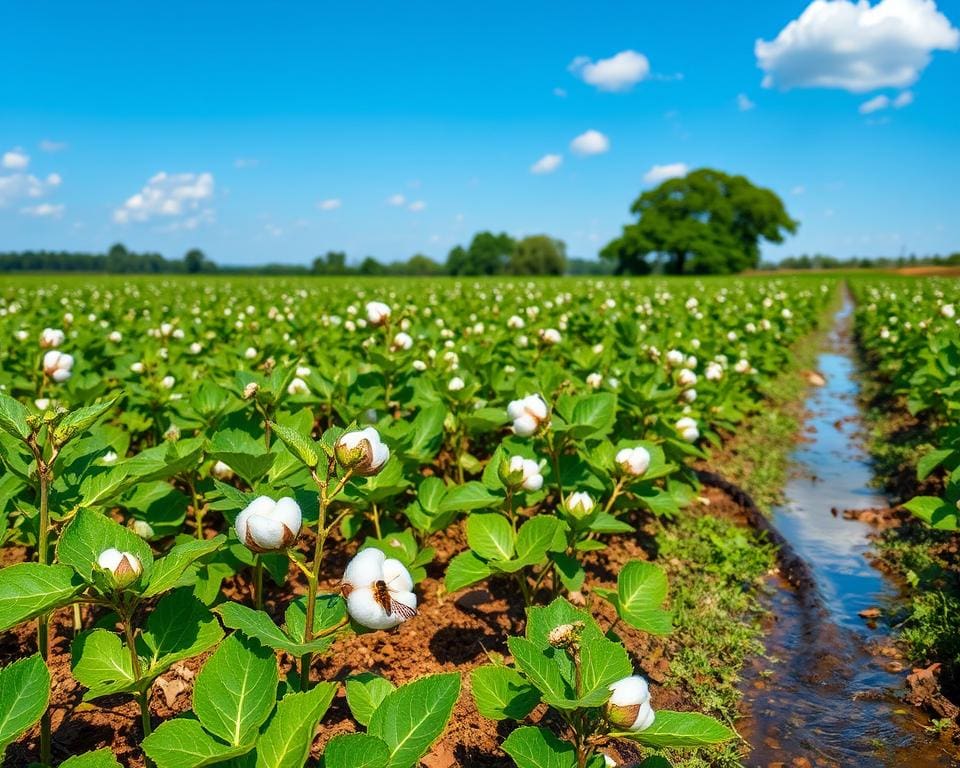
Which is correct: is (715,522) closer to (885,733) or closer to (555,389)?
(555,389)

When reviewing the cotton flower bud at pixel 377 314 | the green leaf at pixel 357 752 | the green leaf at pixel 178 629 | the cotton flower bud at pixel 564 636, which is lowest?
the green leaf at pixel 357 752

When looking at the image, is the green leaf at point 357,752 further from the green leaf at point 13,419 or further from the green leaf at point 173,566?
the green leaf at point 13,419

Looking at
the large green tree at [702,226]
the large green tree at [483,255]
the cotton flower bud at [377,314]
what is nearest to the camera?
the cotton flower bud at [377,314]

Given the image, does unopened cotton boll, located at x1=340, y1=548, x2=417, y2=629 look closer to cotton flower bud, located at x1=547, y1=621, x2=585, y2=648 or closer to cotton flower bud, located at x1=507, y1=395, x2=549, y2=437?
cotton flower bud, located at x1=547, y1=621, x2=585, y2=648

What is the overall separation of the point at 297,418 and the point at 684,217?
2284 inches

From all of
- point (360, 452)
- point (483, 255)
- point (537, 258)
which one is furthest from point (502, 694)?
point (483, 255)

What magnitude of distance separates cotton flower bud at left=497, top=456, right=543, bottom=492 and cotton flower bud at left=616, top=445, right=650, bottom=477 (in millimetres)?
415

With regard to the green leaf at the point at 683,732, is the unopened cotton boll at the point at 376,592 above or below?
above

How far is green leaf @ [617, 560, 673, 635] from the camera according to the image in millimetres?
1812

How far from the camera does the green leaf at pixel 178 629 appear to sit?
143cm

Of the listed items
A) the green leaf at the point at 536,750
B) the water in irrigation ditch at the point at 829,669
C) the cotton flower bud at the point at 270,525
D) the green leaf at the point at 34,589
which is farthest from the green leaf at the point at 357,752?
the water in irrigation ditch at the point at 829,669

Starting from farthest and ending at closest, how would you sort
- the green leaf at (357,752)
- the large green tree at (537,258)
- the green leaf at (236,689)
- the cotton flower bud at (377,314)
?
the large green tree at (537,258) → the cotton flower bud at (377,314) → the green leaf at (236,689) → the green leaf at (357,752)

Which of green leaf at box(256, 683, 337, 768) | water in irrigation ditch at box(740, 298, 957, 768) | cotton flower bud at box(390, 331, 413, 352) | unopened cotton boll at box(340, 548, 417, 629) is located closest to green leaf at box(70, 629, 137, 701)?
green leaf at box(256, 683, 337, 768)

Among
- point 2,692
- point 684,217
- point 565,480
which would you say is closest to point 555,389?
point 565,480
